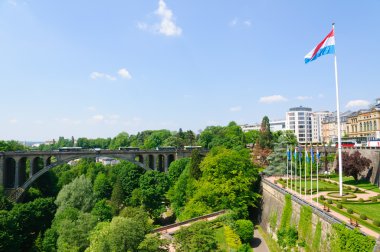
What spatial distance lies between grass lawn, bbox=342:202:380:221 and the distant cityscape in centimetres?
3517

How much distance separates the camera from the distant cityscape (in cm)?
6888

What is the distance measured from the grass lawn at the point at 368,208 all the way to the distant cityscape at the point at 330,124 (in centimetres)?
3517

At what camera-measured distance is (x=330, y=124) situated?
115 m

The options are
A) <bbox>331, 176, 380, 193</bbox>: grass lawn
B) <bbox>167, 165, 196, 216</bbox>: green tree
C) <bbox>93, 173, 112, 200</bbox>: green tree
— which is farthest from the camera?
<bbox>93, 173, 112, 200</bbox>: green tree

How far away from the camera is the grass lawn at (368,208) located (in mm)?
24883

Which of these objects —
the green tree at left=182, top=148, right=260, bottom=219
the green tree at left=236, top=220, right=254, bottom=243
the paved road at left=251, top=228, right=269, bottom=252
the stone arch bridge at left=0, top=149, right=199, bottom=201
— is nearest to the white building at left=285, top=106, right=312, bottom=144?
the stone arch bridge at left=0, top=149, right=199, bottom=201

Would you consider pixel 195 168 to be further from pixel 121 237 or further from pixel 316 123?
pixel 316 123

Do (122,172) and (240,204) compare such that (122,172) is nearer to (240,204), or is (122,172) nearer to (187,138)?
(240,204)

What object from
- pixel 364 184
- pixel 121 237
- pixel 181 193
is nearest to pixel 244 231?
pixel 121 237

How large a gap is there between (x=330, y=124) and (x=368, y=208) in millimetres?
97032

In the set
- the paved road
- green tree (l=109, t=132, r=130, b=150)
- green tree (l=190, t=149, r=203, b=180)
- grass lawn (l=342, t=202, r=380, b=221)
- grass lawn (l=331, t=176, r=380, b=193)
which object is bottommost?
the paved road

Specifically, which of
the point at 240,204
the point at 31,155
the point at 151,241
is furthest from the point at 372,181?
the point at 31,155

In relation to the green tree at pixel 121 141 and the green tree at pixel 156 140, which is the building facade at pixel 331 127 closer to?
the green tree at pixel 156 140

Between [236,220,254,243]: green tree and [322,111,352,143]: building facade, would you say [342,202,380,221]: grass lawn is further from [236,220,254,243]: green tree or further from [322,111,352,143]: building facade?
[322,111,352,143]: building facade
